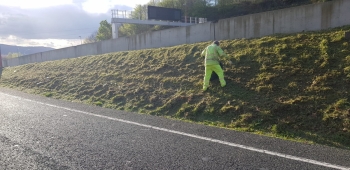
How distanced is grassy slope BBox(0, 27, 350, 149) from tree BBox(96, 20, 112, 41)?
4670 centimetres

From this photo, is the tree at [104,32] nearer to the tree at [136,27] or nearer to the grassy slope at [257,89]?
the tree at [136,27]

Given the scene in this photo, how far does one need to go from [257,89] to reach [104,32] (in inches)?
2250

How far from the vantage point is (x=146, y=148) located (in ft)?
16.6

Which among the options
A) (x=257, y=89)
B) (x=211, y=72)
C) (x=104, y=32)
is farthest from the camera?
(x=104, y=32)

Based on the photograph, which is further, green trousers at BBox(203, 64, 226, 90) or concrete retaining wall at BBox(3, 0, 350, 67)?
concrete retaining wall at BBox(3, 0, 350, 67)

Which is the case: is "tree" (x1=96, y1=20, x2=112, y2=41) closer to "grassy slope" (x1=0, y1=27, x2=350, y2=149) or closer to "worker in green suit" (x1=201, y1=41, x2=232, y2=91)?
"grassy slope" (x1=0, y1=27, x2=350, y2=149)

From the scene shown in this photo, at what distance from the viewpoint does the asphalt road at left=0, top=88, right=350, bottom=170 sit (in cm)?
429

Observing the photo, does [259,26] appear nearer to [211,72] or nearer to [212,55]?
[212,55]

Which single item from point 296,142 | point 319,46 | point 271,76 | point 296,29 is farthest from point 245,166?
point 296,29

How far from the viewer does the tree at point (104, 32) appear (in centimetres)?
5981

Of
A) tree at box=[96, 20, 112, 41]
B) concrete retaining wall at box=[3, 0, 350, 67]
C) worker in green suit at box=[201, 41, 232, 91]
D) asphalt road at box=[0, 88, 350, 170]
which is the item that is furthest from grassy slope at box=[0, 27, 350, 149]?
tree at box=[96, 20, 112, 41]

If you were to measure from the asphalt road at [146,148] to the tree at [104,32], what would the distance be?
2144 inches

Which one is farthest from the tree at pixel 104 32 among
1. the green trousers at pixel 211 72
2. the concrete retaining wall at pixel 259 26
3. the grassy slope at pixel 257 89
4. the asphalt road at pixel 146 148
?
the asphalt road at pixel 146 148

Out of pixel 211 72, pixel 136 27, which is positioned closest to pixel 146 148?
pixel 211 72
